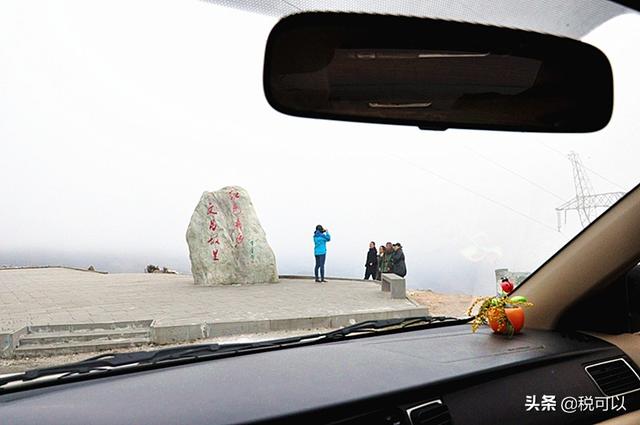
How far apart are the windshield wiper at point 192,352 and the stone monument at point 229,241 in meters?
2.94

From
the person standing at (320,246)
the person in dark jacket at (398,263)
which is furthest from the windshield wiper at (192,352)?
the person standing at (320,246)

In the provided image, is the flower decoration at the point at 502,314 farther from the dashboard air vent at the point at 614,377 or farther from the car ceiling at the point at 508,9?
the car ceiling at the point at 508,9

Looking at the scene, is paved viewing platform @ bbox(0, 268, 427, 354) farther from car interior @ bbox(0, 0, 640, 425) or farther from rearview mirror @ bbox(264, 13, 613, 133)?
rearview mirror @ bbox(264, 13, 613, 133)

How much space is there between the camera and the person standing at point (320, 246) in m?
4.41

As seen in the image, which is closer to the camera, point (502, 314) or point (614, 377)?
point (614, 377)

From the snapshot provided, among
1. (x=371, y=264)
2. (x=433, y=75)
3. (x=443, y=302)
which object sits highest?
(x=433, y=75)

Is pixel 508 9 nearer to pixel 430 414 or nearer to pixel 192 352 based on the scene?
pixel 430 414

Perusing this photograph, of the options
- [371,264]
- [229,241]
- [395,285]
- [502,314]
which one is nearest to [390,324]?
[502,314]

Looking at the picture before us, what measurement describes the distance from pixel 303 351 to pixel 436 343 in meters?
0.59

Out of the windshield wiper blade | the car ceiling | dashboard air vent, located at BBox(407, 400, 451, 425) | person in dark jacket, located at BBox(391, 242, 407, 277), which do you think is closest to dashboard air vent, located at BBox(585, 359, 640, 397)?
the windshield wiper blade

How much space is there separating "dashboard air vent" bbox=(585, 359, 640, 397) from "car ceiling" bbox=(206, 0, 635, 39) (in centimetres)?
142

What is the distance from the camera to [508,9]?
2.27 m

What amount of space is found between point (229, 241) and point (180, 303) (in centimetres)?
239

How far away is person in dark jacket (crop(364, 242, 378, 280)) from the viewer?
4.09 metres
